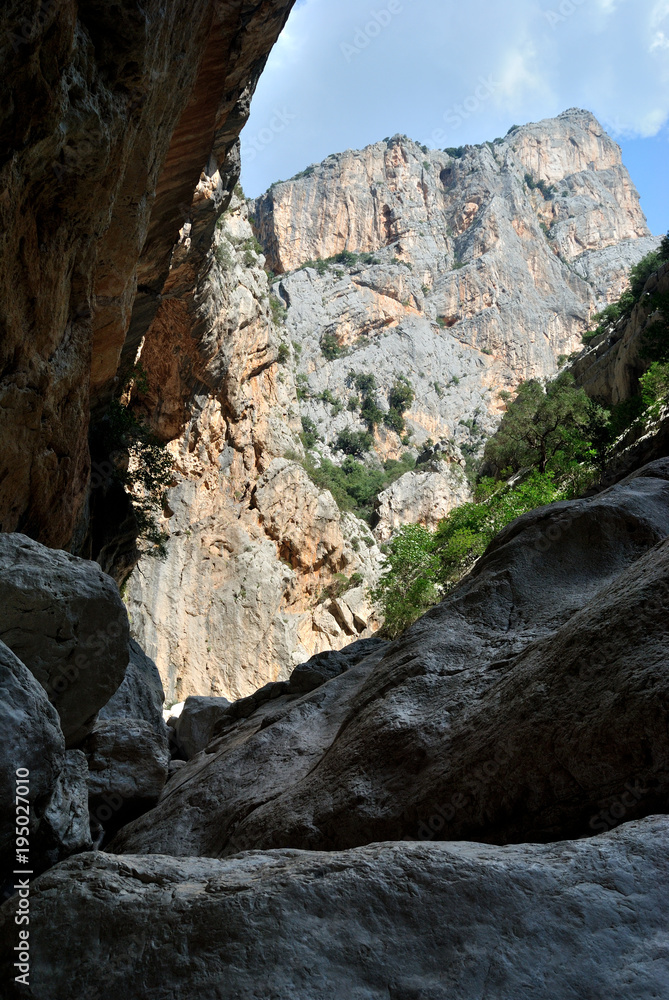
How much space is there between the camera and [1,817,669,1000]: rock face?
2.86 meters

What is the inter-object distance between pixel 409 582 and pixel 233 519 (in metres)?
9.09

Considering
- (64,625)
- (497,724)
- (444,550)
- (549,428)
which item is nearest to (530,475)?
(549,428)

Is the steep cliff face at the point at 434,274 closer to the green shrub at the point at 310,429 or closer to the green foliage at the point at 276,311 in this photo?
the green shrub at the point at 310,429

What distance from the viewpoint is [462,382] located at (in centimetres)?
7906

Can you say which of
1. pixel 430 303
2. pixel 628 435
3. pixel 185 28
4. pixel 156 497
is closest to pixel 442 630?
pixel 185 28

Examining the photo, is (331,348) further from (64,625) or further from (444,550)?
(64,625)

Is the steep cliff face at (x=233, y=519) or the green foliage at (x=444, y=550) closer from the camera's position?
the green foliage at (x=444, y=550)

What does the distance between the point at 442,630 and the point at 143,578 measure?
74.8 feet

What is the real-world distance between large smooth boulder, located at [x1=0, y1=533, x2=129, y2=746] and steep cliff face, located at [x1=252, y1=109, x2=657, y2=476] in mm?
61625

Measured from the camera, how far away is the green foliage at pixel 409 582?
28.8m

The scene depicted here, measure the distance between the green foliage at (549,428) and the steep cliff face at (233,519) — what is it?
1088 cm

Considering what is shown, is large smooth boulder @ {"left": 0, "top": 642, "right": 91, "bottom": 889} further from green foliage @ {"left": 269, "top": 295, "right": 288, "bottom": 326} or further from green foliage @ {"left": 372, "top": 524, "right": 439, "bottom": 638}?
green foliage @ {"left": 269, "top": 295, "right": 288, "bottom": 326}

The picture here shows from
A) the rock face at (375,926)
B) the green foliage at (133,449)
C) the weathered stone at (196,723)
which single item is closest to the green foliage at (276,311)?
the green foliage at (133,449)

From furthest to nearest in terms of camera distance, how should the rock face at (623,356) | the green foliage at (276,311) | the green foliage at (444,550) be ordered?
the green foliage at (276,311)
the rock face at (623,356)
the green foliage at (444,550)
